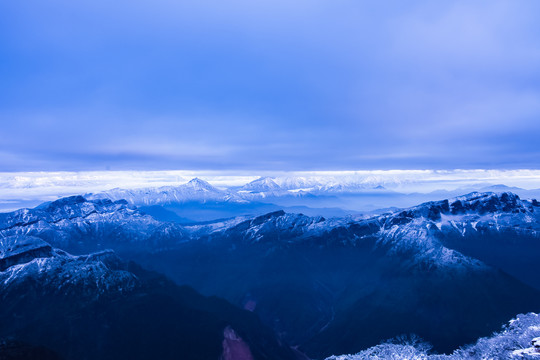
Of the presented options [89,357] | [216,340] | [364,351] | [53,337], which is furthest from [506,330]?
[53,337]

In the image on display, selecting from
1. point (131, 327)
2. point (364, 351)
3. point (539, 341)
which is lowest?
point (364, 351)

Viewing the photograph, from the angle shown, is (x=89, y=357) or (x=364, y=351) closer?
(x=89, y=357)

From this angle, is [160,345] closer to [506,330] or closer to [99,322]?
[99,322]

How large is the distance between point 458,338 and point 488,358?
119 feet

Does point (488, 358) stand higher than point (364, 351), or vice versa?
point (488, 358)

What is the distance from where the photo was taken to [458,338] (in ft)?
638

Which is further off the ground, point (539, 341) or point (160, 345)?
point (539, 341)

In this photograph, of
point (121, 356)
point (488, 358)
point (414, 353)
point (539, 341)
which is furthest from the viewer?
point (414, 353)

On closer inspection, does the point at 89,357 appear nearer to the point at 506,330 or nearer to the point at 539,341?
the point at 539,341

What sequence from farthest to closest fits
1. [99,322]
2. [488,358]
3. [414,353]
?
[99,322] → [414,353] → [488,358]

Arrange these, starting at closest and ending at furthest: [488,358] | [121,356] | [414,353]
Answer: [488,358] → [121,356] → [414,353]

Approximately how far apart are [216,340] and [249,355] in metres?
18.3

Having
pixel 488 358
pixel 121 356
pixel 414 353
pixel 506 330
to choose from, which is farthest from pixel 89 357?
pixel 506 330

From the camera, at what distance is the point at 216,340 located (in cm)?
17938
